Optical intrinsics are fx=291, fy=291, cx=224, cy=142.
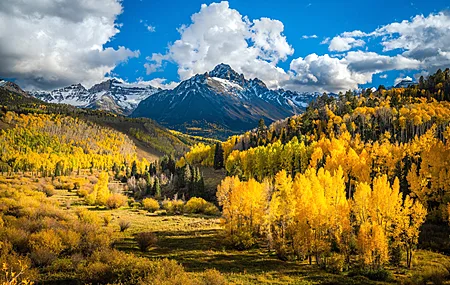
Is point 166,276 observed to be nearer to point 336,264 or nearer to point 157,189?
point 336,264

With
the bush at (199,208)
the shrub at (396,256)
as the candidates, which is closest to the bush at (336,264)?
the shrub at (396,256)

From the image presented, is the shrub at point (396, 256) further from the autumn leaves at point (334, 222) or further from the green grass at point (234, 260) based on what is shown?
the green grass at point (234, 260)

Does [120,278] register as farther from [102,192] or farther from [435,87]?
[435,87]

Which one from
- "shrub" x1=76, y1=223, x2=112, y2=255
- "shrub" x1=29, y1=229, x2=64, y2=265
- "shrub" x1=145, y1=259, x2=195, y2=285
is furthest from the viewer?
"shrub" x1=76, y1=223, x2=112, y2=255

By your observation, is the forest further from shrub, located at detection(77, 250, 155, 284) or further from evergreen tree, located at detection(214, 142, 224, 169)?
evergreen tree, located at detection(214, 142, 224, 169)

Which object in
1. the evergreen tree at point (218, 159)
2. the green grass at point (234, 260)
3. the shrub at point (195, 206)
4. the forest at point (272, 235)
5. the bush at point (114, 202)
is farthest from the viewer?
the evergreen tree at point (218, 159)

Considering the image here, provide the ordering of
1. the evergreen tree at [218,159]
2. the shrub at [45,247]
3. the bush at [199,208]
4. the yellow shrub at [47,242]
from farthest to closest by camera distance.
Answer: the evergreen tree at [218,159], the bush at [199,208], the yellow shrub at [47,242], the shrub at [45,247]

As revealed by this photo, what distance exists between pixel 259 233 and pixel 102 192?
6683cm

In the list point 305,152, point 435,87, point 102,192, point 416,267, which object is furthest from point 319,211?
point 435,87

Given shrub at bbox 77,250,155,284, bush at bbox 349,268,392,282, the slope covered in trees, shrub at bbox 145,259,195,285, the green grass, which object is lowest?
the green grass

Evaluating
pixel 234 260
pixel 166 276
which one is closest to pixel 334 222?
pixel 234 260

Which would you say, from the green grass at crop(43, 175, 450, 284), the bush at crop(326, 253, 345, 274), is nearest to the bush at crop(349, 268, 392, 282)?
the green grass at crop(43, 175, 450, 284)

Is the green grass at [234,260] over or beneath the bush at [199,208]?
beneath

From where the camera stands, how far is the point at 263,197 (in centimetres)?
5244
